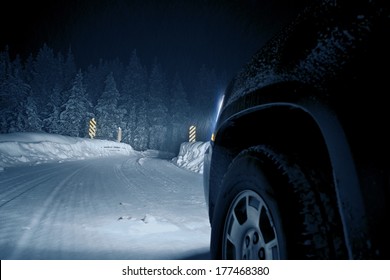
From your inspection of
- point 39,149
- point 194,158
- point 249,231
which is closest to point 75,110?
point 39,149

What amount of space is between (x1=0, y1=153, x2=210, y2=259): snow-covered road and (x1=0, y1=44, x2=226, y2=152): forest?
33039 mm

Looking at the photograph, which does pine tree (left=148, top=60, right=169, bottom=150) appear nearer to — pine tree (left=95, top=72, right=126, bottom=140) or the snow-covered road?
pine tree (left=95, top=72, right=126, bottom=140)

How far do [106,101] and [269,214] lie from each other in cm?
4013

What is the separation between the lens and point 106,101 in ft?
127

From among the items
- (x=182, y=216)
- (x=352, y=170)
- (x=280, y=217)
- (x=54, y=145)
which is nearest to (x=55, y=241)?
(x=182, y=216)

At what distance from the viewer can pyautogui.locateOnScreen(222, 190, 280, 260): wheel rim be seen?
4.18ft

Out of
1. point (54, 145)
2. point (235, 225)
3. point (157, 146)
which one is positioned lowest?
point (235, 225)

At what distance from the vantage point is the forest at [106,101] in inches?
1388

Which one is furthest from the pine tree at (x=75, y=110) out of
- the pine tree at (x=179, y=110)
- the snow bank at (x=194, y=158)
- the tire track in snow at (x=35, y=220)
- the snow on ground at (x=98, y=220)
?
the tire track in snow at (x=35, y=220)

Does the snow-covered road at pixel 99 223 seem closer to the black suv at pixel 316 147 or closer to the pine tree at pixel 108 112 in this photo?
the black suv at pixel 316 147

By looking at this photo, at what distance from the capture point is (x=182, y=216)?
14.1 ft

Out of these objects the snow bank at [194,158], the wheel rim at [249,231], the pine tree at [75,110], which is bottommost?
the wheel rim at [249,231]
